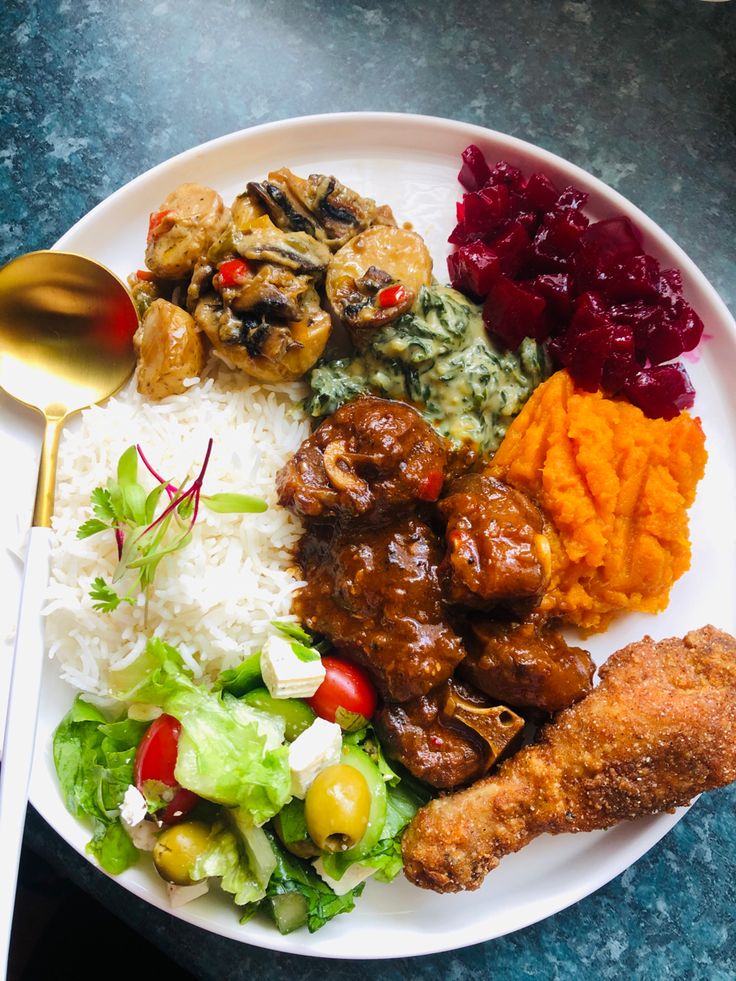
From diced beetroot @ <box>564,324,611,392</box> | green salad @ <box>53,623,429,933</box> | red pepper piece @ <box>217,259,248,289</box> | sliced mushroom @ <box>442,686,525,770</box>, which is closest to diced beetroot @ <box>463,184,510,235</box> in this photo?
diced beetroot @ <box>564,324,611,392</box>

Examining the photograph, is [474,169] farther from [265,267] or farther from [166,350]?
[166,350]

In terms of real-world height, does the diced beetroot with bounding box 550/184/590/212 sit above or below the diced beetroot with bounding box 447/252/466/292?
above

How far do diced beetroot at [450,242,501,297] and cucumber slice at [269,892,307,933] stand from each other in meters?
2.43

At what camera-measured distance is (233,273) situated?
3145 millimetres

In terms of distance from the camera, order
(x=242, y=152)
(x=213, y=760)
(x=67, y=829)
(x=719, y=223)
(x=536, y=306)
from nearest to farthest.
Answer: (x=213, y=760) < (x=67, y=829) < (x=536, y=306) < (x=242, y=152) < (x=719, y=223)

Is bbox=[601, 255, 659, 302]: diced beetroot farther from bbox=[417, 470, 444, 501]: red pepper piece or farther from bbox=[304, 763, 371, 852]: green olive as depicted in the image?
bbox=[304, 763, 371, 852]: green olive

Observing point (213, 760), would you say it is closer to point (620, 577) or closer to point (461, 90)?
point (620, 577)

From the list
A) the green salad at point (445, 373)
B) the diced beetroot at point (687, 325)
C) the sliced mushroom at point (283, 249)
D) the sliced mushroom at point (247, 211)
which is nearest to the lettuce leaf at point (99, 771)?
the green salad at point (445, 373)

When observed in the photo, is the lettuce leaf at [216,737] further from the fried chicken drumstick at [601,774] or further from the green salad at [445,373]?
the green salad at [445,373]

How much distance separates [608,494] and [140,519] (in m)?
1.74

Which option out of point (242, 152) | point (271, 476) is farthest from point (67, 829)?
point (242, 152)

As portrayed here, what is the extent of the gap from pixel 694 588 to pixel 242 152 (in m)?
2.63

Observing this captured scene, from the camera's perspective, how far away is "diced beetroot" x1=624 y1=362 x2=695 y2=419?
3262 millimetres

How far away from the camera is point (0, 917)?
257cm
